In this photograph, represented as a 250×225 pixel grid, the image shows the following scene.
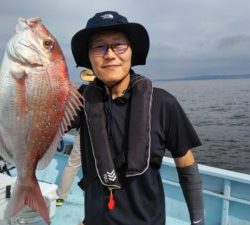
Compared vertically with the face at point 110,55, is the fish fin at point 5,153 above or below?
below

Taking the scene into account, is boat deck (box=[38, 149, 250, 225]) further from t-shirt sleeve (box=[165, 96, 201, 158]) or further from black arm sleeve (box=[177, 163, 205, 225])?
t-shirt sleeve (box=[165, 96, 201, 158])

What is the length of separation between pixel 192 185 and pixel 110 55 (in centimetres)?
114

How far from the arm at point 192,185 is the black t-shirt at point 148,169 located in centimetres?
15

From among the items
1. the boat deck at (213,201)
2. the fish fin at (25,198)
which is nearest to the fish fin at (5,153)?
the fish fin at (25,198)

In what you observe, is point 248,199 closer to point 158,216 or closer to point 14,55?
point 158,216

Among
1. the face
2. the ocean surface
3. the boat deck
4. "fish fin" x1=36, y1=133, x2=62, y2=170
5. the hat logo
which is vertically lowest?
the ocean surface

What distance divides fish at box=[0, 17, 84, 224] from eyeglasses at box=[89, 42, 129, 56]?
1.17 ft

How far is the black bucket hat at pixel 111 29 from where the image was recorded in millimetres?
2453

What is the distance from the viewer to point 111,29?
250cm

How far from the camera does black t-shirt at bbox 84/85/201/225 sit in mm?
2514

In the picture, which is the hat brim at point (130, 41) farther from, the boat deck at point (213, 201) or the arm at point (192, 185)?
the boat deck at point (213, 201)

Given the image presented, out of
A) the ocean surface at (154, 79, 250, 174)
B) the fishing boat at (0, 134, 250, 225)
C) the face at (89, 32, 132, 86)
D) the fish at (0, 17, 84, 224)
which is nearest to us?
the fish at (0, 17, 84, 224)

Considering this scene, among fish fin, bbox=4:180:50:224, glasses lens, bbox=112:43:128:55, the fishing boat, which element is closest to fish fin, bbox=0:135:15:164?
fish fin, bbox=4:180:50:224

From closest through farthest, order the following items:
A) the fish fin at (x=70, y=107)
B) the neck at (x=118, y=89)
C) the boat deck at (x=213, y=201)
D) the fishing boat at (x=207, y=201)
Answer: the fish fin at (x=70, y=107), the neck at (x=118, y=89), the fishing boat at (x=207, y=201), the boat deck at (x=213, y=201)
